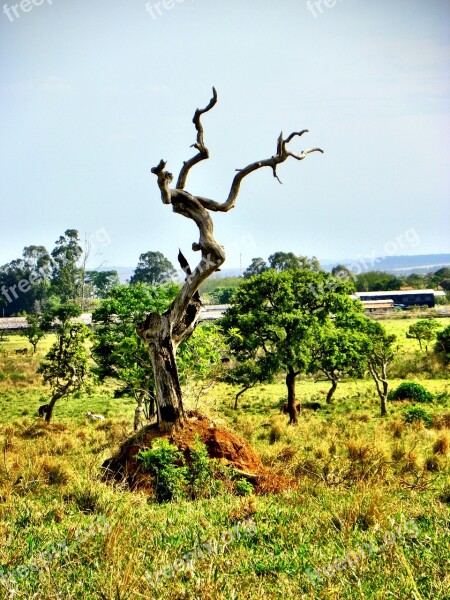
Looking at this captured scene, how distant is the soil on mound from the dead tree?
10.4 inches

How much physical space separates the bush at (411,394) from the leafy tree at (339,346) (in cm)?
435

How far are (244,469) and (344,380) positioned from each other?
97.6 ft

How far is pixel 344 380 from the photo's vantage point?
38.0m

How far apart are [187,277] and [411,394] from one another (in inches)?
867

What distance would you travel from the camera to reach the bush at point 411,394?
94.1 feet

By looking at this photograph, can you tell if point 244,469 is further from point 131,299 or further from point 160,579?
point 131,299

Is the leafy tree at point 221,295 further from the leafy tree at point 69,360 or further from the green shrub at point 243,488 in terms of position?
the green shrub at point 243,488

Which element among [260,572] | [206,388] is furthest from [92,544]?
[206,388]

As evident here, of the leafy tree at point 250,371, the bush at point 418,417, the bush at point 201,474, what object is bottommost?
the bush at point 418,417

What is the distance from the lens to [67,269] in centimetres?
8581

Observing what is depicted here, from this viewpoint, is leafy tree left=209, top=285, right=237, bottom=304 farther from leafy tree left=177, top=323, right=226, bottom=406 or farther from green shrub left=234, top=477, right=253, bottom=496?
green shrub left=234, top=477, right=253, bottom=496
